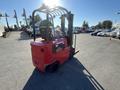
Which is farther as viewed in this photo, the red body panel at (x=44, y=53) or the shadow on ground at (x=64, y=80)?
the red body panel at (x=44, y=53)

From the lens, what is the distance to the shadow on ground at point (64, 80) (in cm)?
405

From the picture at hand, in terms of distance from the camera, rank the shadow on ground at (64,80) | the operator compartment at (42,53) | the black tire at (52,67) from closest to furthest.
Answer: the shadow on ground at (64,80) → the operator compartment at (42,53) → the black tire at (52,67)

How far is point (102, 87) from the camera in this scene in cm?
402

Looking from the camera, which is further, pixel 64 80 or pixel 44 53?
pixel 44 53

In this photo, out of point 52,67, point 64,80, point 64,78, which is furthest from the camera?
point 52,67

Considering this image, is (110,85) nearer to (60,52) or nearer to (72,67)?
(72,67)

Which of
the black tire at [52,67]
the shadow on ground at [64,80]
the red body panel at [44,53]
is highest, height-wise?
the red body panel at [44,53]

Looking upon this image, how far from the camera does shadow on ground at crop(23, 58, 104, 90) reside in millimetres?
4051

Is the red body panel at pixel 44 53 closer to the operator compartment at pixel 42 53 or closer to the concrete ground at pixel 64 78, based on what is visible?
the operator compartment at pixel 42 53

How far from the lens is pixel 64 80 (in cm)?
452

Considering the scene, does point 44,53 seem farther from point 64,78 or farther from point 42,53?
point 64,78

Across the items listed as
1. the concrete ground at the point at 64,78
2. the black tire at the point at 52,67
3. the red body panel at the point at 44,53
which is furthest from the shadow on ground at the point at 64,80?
the red body panel at the point at 44,53

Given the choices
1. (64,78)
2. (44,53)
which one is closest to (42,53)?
(44,53)

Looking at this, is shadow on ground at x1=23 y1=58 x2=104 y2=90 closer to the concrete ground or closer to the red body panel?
the concrete ground
